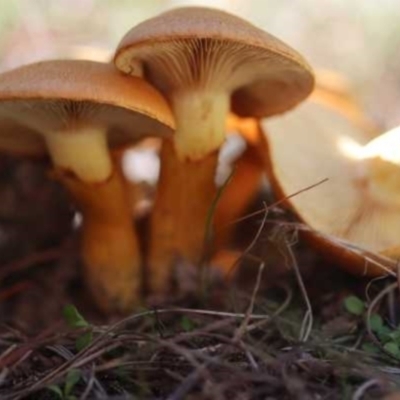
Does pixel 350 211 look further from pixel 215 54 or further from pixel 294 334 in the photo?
pixel 215 54

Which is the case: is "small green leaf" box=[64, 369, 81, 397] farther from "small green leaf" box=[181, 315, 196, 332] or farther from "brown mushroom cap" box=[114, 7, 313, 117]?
"brown mushroom cap" box=[114, 7, 313, 117]

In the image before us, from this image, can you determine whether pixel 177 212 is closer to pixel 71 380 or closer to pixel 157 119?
pixel 157 119

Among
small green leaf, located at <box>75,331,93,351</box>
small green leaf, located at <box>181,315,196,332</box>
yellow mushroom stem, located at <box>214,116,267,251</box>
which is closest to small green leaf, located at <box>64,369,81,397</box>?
small green leaf, located at <box>75,331,93,351</box>

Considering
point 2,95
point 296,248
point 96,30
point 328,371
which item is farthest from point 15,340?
point 96,30

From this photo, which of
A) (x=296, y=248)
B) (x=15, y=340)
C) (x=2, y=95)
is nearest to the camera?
(x=2, y=95)

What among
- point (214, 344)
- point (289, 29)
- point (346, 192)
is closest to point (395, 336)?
point (214, 344)

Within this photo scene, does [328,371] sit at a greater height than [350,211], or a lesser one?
lesser

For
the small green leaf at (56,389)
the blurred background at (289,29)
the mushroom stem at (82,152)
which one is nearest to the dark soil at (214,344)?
the small green leaf at (56,389)
